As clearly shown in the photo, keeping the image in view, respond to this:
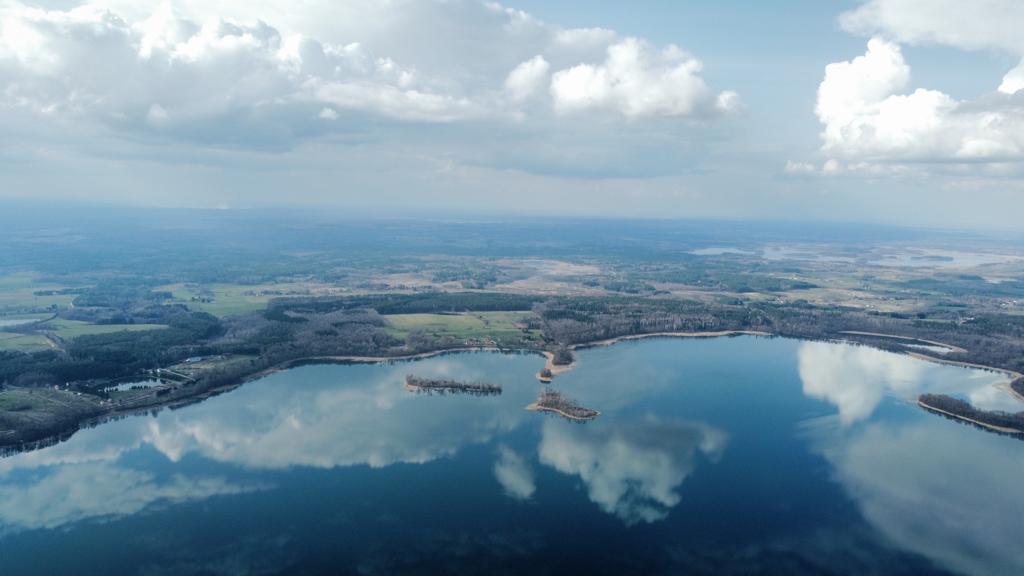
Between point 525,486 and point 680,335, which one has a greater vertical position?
point 680,335

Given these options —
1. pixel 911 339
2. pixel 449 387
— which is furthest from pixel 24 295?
pixel 911 339

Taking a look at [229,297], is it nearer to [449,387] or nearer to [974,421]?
[449,387]

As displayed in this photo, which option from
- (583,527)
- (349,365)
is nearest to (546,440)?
(583,527)

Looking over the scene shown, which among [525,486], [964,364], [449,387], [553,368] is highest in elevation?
[964,364]

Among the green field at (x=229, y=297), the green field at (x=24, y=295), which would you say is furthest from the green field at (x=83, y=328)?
the green field at (x=24, y=295)

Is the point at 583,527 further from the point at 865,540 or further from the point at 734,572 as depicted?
the point at 865,540

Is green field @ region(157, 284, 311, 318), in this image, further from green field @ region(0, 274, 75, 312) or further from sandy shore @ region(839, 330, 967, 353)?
sandy shore @ region(839, 330, 967, 353)

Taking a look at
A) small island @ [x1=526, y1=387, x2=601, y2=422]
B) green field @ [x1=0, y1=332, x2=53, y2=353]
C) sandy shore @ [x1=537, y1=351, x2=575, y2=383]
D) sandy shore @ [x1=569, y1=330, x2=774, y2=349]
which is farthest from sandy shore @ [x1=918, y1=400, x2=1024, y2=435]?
green field @ [x1=0, y1=332, x2=53, y2=353]

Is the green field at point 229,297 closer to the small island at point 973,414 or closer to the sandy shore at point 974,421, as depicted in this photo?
the sandy shore at point 974,421
